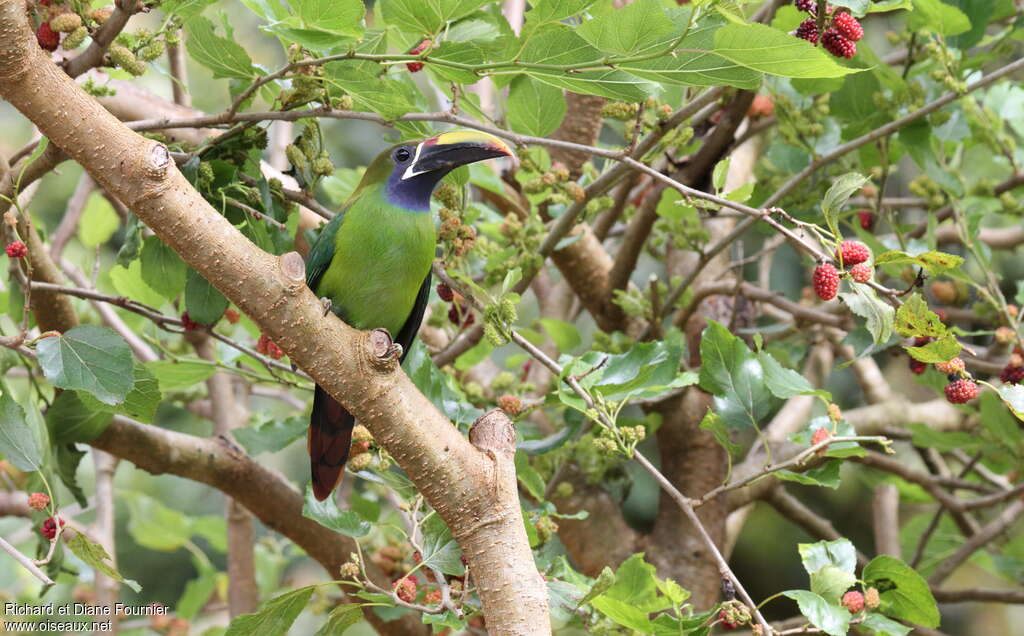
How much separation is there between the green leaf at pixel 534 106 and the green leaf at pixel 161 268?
72cm

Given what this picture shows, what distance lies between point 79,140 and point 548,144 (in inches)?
29.0

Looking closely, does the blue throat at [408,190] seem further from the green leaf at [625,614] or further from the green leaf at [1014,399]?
the green leaf at [1014,399]

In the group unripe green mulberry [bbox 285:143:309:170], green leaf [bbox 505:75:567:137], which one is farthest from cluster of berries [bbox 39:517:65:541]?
green leaf [bbox 505:75:567:137]

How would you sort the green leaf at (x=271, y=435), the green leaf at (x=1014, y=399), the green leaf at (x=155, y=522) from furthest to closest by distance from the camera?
the green leaf at (x=155, y=522)
the green leaf at (x=271, y=435)
the green leaf at (x=1014, y=399)

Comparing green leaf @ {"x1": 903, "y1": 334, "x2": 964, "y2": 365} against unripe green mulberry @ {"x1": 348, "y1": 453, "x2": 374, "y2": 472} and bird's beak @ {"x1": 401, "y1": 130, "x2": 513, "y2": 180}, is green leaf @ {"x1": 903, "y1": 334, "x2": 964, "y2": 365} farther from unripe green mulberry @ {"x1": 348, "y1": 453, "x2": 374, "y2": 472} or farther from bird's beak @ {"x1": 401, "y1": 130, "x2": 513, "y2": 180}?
unripe green mulberry @ {"x1": 348, "y1": 453, "x2": 374, "y2": 472}

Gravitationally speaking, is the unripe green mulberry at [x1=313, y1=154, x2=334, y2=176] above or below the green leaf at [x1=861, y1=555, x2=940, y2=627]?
above

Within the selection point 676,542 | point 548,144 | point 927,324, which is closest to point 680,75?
point 548,144

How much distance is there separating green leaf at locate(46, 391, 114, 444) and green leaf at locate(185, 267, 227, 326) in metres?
0.33

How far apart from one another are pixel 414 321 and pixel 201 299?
46 cm

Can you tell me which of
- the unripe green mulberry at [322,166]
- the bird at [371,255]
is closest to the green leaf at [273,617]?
the bird at [371,255]

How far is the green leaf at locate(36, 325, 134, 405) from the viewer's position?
1817 millimetres

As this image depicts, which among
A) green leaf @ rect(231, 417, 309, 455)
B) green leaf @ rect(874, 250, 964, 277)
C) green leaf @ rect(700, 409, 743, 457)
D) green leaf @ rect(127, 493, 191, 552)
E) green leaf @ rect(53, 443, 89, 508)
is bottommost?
green leaf @ rect(127, 493, 191, 552)

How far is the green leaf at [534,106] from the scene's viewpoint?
207cm

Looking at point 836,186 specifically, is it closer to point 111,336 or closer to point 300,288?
point 300,288
